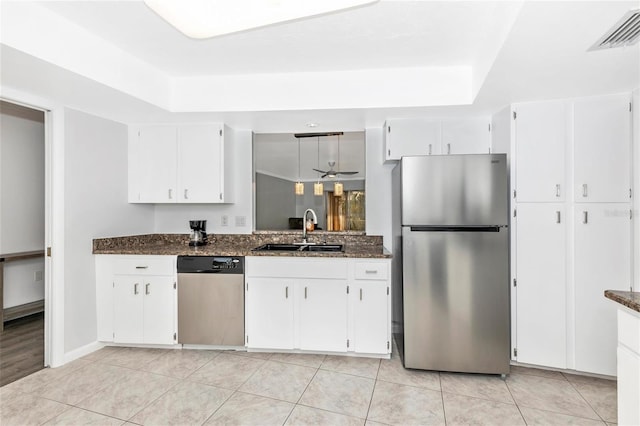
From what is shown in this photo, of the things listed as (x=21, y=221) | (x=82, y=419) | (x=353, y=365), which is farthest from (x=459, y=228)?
(x=21, y=221)

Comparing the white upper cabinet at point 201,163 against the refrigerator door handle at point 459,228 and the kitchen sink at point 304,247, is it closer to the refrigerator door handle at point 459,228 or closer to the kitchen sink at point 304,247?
the kitchen sink at point 304,247

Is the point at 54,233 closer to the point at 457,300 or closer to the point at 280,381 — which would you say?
the point at 280,381

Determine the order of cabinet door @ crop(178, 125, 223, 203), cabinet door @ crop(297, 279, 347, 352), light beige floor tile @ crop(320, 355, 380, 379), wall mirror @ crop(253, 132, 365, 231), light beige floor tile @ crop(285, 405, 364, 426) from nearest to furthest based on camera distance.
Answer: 1. light beige floor tile @ crop(285, 405, 364, 426)
2. light beige floor tile @ crop(320, 355, 380, 379)
3. cabinet door @ crop(297, 279, 347, 352)
4. cabinet door @ crop(178, 125, 223, 203)
5. wall mirror @ crop(253, 132, 365, 231)

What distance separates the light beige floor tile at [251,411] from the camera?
203cm

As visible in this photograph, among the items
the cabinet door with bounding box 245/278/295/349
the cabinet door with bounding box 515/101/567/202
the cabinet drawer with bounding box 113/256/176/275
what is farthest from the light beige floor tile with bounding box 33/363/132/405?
the cabinet door with bounding box 515/101/567/202

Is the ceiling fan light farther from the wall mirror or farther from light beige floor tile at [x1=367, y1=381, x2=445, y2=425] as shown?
light beige floor tile at [x1=367, y1=381, x2=445, y2=425]

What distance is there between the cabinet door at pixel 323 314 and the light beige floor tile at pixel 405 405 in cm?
53

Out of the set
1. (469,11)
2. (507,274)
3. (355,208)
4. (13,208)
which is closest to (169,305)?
(355,208)

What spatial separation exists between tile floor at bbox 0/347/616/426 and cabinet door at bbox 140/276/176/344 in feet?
0.78

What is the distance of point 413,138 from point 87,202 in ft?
9.59

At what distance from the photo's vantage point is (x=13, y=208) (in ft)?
12.4

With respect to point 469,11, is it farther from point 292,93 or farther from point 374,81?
point 292,93

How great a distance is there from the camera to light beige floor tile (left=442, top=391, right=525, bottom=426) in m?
2.03

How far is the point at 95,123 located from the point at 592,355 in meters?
4.44
